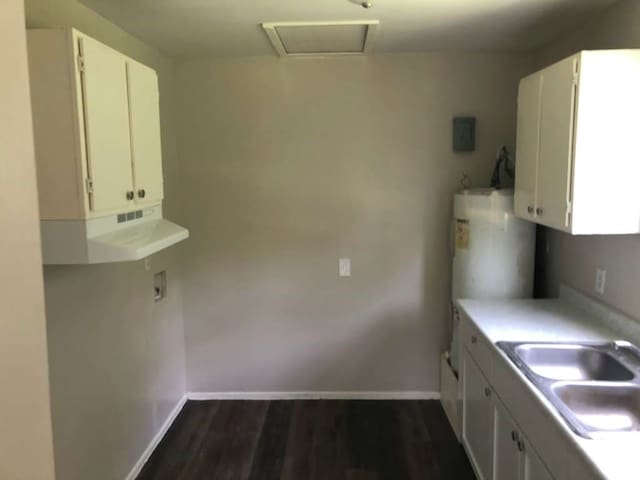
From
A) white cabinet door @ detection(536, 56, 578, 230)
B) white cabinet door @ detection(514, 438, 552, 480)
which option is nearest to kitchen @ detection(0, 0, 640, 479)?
white cabinet door @ detection(536, 56, 578, 230)

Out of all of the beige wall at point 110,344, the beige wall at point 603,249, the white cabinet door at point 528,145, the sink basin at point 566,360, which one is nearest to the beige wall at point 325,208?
the beige wall at point 110,344

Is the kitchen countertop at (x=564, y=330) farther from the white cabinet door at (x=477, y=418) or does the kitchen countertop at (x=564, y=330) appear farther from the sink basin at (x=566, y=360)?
the white cabinet door at (x=477, y=418)

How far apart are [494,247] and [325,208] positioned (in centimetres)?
115

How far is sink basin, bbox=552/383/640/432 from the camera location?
6.06ft

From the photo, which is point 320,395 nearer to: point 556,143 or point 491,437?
point 491,437

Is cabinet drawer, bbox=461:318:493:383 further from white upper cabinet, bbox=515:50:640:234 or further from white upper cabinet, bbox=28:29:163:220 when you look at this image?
white upper cabinet, bbox=28:29:163:220

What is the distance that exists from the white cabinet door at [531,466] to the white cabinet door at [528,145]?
3.82 ft

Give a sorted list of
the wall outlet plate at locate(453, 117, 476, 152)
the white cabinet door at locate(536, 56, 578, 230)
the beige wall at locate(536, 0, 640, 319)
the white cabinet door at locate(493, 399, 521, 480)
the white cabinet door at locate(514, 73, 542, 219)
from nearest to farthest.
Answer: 1. the white cabinet door at locate(493, 399, 521, 480)
2. the white cabinet door at locate(536, 56, 578, 230)
3. the beige wall at locate(536, 0, 640, 319)
4. the white cabinet door at locate(514, 73, 542, 219)
5. the wall outlet plate at locate(453, 117, 476, 152)

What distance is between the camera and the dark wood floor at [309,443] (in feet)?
9.46

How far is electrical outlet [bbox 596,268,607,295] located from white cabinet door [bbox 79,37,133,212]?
220cm

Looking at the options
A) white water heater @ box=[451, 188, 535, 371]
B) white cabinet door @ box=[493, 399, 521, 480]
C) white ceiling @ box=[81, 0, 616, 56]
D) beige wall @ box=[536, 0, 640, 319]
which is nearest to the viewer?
white cabinet door @ box=[493, 399, 521, 480]

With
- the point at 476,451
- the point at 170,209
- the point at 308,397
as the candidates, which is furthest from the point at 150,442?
the point at 476,451

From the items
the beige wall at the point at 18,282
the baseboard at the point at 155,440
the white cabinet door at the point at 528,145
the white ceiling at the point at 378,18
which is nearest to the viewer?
the beige wall at the point at 18,282

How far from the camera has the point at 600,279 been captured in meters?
2.52
